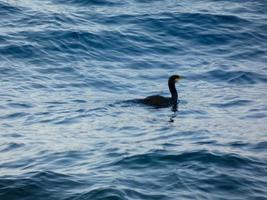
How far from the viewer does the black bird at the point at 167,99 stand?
62.5ft

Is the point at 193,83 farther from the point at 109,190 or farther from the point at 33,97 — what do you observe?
the point at 109,190

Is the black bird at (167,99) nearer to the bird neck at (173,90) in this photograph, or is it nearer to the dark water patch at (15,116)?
the bird neck at (173,90)

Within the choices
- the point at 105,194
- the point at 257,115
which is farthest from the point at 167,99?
the point at 105,194

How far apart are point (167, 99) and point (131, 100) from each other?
45.3 inches

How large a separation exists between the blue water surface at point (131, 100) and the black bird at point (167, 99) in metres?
0.27

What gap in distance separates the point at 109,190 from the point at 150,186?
2.41ft

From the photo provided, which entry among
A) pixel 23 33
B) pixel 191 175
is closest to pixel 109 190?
pixel 191 175

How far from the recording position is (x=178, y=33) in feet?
86.8

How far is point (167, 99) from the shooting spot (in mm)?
19594

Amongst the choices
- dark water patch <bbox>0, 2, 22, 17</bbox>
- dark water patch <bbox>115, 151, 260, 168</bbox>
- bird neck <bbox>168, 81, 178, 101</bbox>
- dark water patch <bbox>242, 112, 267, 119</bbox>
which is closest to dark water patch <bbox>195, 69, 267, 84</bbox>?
bird neck <bbox>168, 81, 178, 101</bbox>

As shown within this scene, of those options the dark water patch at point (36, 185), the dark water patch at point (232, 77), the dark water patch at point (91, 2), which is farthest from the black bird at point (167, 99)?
the dark water patch at point (91, 2)

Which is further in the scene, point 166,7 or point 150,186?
point 166,7

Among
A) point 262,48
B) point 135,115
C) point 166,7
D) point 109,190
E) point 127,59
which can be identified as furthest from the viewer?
A: point 166,7

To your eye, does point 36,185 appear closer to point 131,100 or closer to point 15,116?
point 15,116
